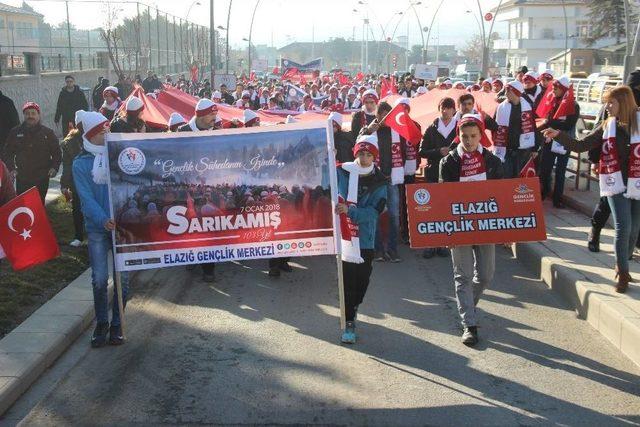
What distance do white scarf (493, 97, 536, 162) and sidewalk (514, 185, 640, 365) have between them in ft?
3.96

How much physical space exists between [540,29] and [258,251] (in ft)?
332

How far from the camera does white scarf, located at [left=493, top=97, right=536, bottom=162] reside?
10711 millimetres

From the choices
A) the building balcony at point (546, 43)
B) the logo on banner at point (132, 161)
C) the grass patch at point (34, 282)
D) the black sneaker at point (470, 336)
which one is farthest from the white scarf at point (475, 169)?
the building balcony at point (546, 43)

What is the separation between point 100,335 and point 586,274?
4.78 m

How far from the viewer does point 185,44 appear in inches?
2645

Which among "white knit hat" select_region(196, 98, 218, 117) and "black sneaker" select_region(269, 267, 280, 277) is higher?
"white knit hat" select_region(196, 98, 218, 117)

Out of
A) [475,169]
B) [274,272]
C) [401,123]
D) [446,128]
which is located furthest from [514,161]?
[475,169]

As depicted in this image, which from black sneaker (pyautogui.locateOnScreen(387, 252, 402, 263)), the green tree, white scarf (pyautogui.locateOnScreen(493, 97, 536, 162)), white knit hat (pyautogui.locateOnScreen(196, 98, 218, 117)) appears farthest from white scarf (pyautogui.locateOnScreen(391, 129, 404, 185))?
the green tree

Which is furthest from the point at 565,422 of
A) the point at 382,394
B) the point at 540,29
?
the point at 540,29

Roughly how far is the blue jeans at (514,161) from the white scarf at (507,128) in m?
0.12

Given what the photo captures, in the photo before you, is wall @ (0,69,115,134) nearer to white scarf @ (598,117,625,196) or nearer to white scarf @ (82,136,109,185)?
white scarf @ (82,136,109,185)

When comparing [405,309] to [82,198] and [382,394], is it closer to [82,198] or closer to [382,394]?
[382,394]

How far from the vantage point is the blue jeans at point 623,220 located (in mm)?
7277

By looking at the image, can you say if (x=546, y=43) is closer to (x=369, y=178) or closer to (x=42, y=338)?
(x=369, y=178)
